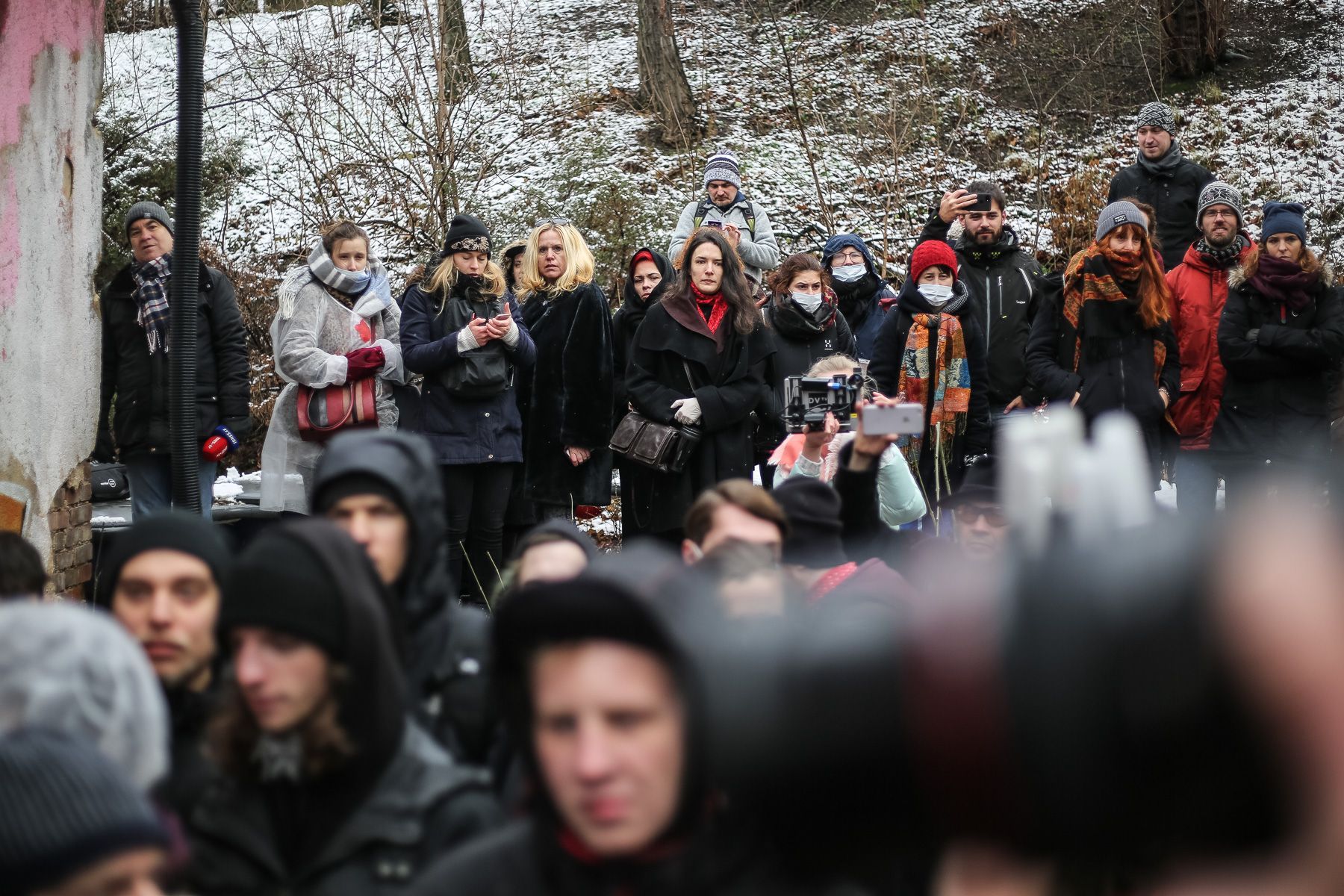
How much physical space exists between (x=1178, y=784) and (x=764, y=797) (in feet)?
1.26

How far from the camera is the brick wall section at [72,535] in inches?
251

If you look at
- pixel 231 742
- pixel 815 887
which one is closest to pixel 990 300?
pixel 231 742

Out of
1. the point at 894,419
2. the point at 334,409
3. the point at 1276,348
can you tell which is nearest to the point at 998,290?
the point at 1276,348

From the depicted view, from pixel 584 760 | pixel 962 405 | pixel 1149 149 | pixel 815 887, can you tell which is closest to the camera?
pixel 815 887

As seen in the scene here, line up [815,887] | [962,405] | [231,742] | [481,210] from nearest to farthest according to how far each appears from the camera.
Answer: [815,887] < [231,742] < [962,405] < [481,210]

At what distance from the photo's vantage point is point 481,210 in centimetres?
1594

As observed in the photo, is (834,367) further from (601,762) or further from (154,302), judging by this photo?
(601,762)

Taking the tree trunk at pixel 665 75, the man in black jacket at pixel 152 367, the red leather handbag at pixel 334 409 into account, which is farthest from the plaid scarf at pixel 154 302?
the tree trunk at pixel 665 75

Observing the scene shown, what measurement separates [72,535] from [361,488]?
169 inches

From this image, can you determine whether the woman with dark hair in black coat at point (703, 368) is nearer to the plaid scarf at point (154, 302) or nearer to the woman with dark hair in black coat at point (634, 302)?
the woman with dark hair in black coat at point (634, 302)

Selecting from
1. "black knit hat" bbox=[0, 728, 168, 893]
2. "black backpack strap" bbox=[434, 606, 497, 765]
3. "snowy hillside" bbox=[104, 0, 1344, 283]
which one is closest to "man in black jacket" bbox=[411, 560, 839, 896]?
"black knit hat" bbox=[0, 728, 168, 893]

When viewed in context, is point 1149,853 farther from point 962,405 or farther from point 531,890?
point 962,405

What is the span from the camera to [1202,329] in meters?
8.10

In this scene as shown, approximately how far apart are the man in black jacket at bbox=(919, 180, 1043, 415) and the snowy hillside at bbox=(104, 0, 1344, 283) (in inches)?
237
